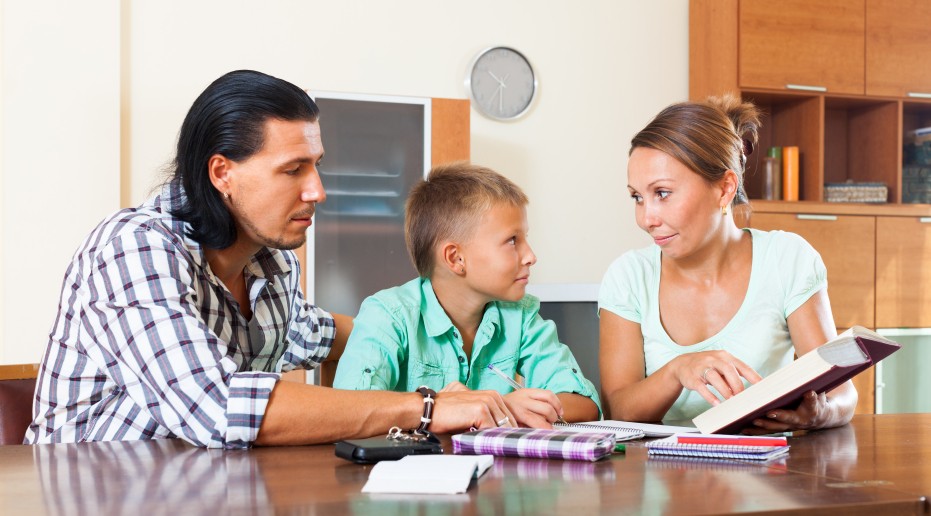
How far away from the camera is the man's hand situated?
138 cm

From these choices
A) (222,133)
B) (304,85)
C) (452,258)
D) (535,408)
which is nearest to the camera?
(535,408)

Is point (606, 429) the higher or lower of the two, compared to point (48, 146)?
lower

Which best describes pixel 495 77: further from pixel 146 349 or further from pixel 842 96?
pixel 146 349

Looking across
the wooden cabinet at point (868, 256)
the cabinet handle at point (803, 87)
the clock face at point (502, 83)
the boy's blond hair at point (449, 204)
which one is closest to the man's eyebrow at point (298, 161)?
the boy's blond hair at point (449, 204)

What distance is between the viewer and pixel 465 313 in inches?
76.9

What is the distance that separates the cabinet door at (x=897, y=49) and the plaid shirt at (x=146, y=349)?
3.54m

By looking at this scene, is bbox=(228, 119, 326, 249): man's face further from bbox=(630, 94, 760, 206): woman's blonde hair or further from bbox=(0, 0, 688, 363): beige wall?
bbox=(0, 0, 688, 363): beige wall

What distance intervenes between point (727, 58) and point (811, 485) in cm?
339

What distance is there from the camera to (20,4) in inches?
136

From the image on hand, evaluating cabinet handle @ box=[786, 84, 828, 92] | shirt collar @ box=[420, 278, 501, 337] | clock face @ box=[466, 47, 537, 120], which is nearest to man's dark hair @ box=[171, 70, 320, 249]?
shirt collar @ box=[420, 278, 501, 337]

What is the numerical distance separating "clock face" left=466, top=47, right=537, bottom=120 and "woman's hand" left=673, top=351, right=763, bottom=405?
107 inches

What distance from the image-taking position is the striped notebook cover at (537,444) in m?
1.19

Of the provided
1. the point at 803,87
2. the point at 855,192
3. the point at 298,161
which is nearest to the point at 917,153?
the point at 855,192

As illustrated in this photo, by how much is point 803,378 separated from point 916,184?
11.7 ft
